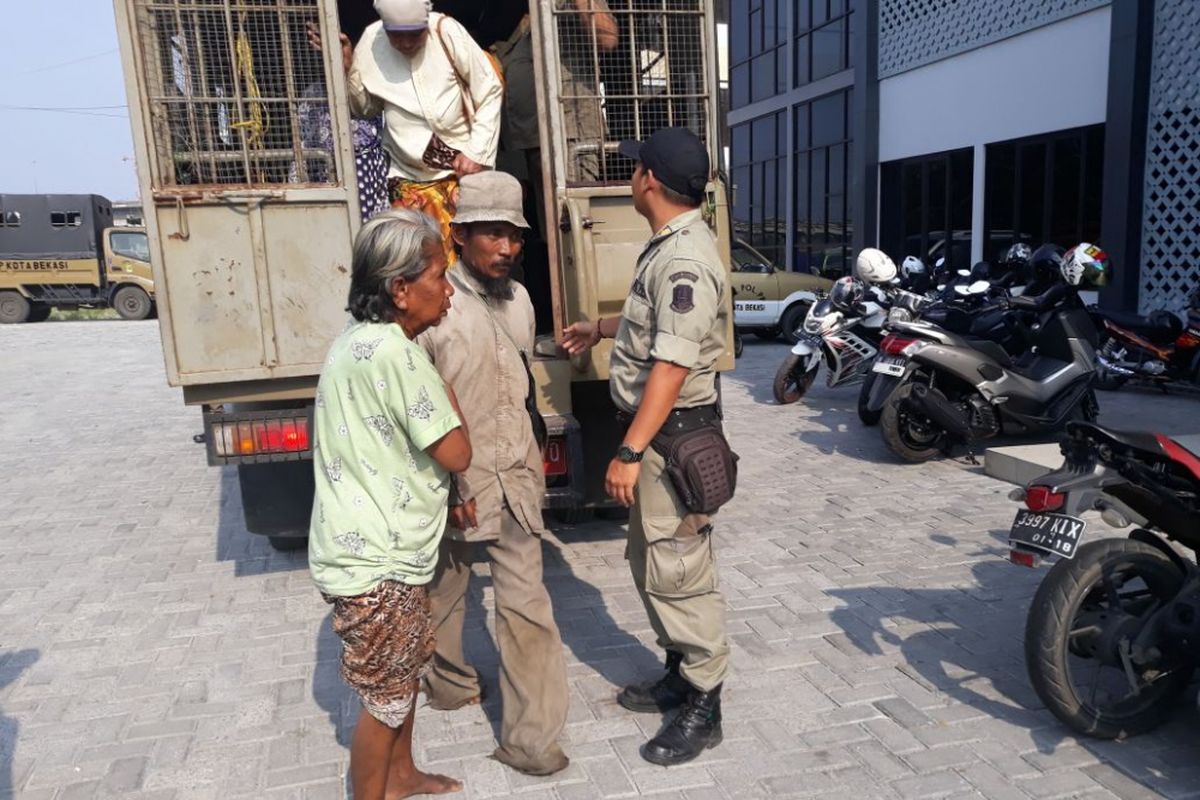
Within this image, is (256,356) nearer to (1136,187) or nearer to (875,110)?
(1136,187)

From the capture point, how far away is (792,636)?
392 cm

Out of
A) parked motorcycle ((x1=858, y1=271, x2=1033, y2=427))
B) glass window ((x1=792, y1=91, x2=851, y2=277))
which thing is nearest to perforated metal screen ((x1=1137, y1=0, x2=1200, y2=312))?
parked motorcycle ((x1=858, y1=271, x2=1033, y2=427))

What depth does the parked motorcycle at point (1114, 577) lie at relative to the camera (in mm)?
2936

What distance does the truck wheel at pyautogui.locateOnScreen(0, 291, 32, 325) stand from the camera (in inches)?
890

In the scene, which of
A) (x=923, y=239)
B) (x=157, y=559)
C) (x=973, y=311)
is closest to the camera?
(x=157, y=559)

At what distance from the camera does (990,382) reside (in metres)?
6.54

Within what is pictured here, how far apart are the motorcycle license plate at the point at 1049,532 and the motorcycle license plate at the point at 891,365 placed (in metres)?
3.70

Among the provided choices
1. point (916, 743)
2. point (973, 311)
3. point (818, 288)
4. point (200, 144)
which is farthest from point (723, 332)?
point (818, 288)

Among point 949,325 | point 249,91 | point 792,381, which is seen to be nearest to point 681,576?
point 249,91

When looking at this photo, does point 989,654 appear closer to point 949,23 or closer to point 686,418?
point 686,418

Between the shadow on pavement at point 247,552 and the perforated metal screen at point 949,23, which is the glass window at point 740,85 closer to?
the perforated metal screen at point 949,23

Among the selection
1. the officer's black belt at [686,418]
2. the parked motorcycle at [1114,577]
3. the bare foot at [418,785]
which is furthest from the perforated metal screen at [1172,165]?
the bare foot at [418,785]

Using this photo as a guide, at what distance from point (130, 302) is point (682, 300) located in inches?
936

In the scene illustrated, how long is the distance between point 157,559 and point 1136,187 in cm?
1028
